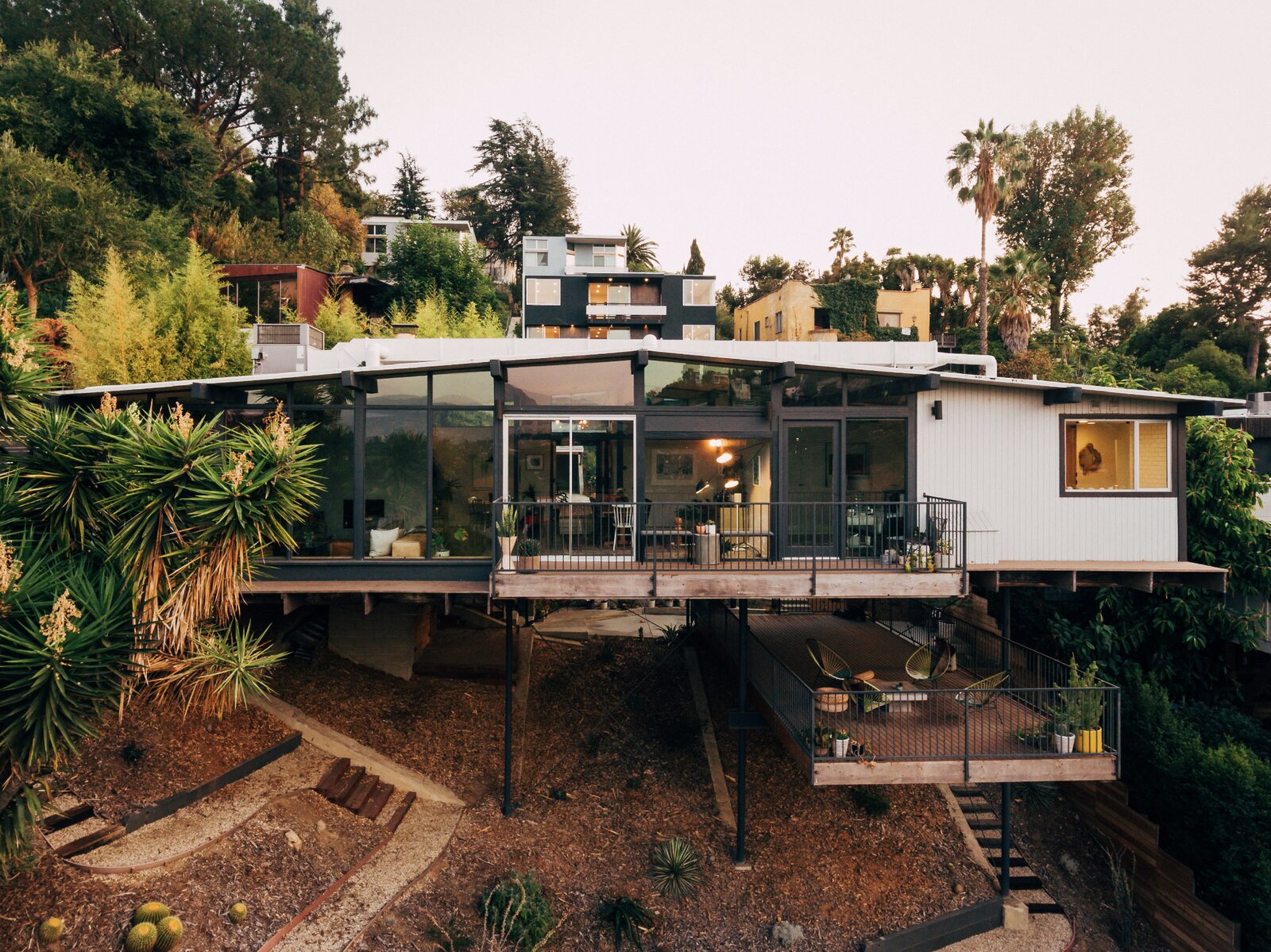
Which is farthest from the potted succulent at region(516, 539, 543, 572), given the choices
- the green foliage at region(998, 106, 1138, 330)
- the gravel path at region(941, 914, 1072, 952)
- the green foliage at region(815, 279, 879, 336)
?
the green foliage at region(998, 106, 1138, 330)

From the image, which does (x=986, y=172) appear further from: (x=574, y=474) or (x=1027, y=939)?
(x=1027, y=939)

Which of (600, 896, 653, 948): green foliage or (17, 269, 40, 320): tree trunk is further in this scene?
(17, 269, 40, 320): tree trunk

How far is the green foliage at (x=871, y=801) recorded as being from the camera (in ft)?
35.0

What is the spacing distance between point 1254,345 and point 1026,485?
33.2 m

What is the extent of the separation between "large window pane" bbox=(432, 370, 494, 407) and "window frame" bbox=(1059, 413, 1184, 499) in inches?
345

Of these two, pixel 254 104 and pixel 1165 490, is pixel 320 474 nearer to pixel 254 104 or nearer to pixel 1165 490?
pixel 1165 490

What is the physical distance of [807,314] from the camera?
115 feet

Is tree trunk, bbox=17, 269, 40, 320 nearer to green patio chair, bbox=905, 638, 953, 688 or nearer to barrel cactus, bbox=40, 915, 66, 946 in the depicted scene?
barrel cactus, bbox=40, 915, 66, 946

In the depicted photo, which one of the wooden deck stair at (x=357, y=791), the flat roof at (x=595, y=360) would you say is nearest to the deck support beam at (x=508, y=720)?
the wooden deck stair at (x=357, y=791)

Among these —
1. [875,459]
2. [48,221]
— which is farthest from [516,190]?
[875,459]

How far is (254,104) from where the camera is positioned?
31344 mm

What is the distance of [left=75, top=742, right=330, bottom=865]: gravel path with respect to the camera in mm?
7363

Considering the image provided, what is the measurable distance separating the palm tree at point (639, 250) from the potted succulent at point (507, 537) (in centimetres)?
4319

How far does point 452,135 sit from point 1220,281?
46.0m
